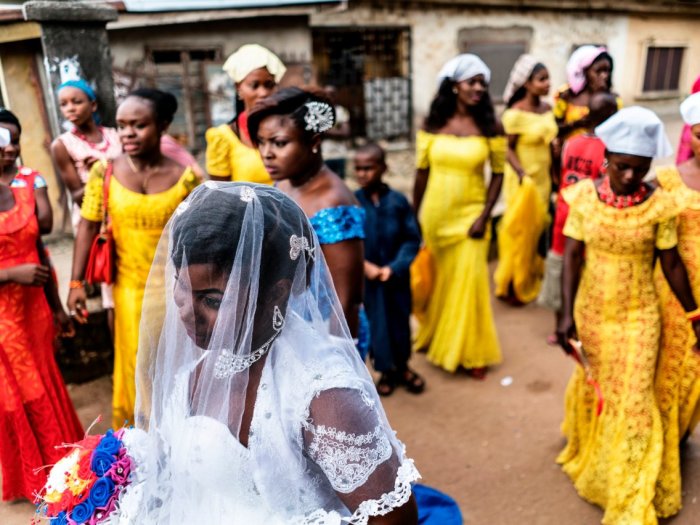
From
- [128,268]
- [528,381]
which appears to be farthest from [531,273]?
[128,268]

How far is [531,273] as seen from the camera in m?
6.02

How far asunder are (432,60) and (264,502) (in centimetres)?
1053

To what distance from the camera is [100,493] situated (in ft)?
5.04

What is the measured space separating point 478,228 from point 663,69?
1247 cm

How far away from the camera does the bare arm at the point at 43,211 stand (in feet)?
10.8

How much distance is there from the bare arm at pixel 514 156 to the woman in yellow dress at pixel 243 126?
2554 mm

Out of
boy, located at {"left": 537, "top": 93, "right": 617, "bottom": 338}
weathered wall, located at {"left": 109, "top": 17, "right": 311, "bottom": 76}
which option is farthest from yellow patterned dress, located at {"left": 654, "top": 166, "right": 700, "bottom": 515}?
weathered wall, located at {"left": 109, "top": 17, "right": 311, "bottom": 76}

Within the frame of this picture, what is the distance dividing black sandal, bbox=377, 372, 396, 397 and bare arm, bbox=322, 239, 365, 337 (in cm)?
180

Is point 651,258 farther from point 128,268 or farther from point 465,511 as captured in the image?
point 128,268

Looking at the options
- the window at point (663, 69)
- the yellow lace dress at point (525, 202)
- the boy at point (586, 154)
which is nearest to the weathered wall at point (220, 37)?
the yellow lace dress at point (525, 202)

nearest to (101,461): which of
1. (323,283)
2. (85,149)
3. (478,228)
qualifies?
(323,283)

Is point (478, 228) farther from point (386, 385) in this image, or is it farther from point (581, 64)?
point (581, 64)

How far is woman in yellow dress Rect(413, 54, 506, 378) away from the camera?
4312 millimetres

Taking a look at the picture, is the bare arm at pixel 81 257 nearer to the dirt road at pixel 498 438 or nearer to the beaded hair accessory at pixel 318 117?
the dirt road at pixel 498 438
